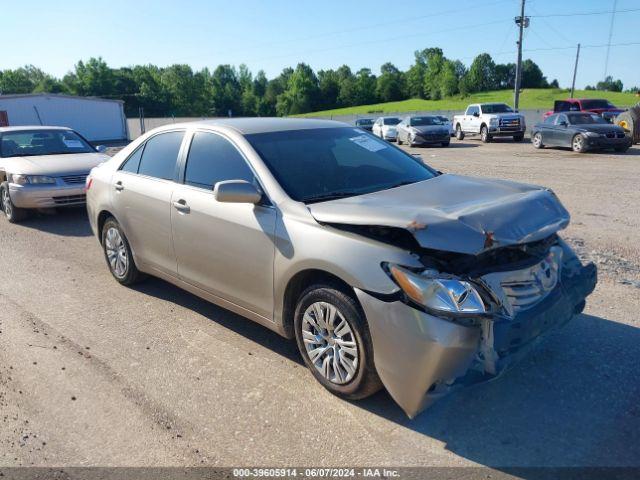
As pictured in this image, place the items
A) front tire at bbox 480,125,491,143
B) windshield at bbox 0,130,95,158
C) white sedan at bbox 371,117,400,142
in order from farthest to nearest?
1. white sedan at bbox 371,117,400,142
2. front tire at bbox 480,125,491,143
3. windshield at bbox 0,130,95,158

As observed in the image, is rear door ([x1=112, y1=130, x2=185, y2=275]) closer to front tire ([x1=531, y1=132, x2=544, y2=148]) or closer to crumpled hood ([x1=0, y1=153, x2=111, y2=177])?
crumpled hood ([x1=0, y1=153, x2=111, y2=177])

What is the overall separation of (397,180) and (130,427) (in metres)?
2.57

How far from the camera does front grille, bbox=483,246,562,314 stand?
9.55ft

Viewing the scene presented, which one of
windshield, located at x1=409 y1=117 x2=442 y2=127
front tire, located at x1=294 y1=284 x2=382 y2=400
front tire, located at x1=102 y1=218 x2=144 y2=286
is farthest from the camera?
windshield, located at x1=409 y1=117 x2=442 y2=127

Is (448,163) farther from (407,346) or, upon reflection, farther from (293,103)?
(293,103)

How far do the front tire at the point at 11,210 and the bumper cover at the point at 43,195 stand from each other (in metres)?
0.19

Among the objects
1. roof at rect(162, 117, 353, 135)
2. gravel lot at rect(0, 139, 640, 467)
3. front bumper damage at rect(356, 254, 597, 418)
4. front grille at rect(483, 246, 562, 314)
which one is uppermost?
roof at rect(162, 117, 353, 135)

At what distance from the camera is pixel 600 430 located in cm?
287

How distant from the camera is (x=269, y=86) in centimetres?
13600

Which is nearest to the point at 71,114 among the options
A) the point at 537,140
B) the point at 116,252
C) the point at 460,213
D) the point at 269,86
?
the point at 537,140

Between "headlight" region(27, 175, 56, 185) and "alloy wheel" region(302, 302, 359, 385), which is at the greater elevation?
"headlight" region(27, 175, 56, 185)

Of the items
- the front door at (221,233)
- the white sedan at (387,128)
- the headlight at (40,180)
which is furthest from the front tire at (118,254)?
the white sedan at (387,128)

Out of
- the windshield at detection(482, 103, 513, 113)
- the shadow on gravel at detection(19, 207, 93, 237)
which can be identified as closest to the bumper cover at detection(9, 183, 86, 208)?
the shadow on gravel at detection(19, 207, 93, 237)

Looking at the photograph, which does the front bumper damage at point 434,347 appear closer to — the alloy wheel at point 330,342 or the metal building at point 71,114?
the alloy wheel at point 330,342
